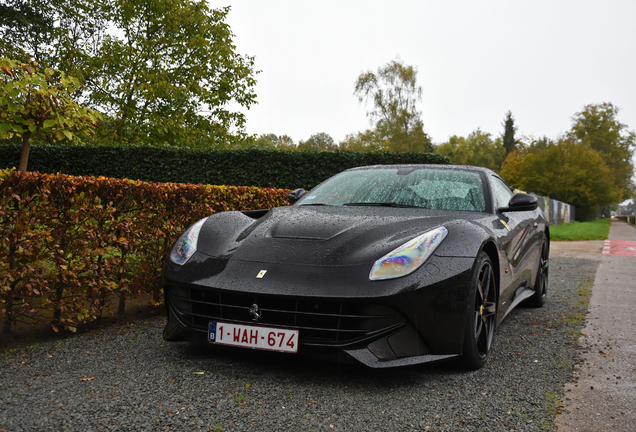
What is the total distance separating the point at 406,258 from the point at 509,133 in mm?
98586

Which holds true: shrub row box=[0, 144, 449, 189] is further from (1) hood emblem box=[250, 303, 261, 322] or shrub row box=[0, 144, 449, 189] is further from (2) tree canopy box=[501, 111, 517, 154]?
(2) tree canopy box=[501, 111, 517, 154]

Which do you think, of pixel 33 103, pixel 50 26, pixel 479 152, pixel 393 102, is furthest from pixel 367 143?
pixel 33 103

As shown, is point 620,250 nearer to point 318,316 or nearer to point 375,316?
point 375,316

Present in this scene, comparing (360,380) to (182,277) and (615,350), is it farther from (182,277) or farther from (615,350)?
(615,350)

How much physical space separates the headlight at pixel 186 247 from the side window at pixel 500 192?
90.7 inches

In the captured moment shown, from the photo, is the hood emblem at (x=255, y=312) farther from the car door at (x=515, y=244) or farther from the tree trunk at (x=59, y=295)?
the car door at (x=515, y=244)

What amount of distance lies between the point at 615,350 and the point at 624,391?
3.15 ft

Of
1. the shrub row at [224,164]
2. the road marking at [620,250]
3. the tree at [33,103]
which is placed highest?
the tree at [33,103]

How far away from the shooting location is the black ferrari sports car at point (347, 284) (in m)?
2.68

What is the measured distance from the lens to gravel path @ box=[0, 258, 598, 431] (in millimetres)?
2320

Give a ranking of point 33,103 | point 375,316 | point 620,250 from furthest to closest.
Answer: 1. point 620,250
2. point 33,103
3. point 375,316

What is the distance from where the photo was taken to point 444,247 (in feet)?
9.51

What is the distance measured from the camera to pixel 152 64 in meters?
18.1

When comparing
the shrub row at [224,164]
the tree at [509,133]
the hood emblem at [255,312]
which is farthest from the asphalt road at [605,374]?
the tree at [509,133]
